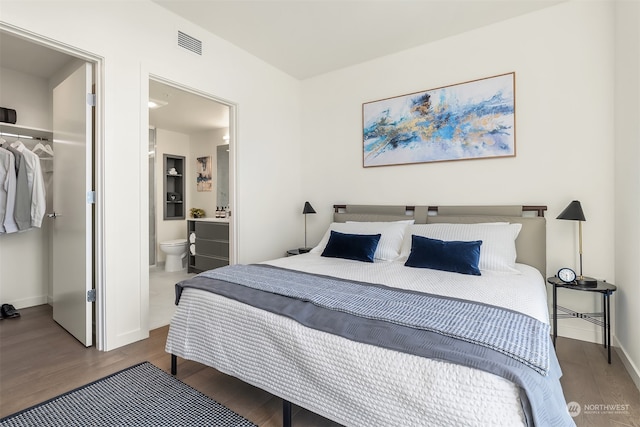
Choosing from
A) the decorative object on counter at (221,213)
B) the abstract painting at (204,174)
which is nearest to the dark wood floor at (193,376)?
the decorative object on counter at (221,213)

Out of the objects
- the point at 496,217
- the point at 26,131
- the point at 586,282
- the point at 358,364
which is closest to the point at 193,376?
the point at 358,364

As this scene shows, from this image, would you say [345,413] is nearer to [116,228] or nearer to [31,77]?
[116,228]

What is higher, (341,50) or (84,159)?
(341,50)

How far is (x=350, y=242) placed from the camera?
293 cm

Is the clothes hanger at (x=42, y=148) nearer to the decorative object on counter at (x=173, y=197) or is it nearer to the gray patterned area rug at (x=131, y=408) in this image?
the decorative object on counter at (x=173, y=197)

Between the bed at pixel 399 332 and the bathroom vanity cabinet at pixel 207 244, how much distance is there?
7.72 feet

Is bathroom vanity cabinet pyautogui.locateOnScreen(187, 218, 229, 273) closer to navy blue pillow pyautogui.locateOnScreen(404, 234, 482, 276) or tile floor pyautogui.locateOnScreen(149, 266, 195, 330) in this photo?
tile floor pyautogui.locateOnScreen(149, 266, 195, 330)

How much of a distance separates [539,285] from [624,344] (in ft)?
2.94

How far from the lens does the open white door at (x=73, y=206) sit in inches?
98.6

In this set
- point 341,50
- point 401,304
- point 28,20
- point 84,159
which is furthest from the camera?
point 341,50

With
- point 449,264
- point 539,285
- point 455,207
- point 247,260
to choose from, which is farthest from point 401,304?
point 247,260

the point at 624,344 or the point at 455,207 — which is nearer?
the point at 624,344

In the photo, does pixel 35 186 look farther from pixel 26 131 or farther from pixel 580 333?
pixel 580 333

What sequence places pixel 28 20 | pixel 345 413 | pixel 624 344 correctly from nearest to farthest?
pixel 345 413 < pixel 28 20 < pixel 624 344
